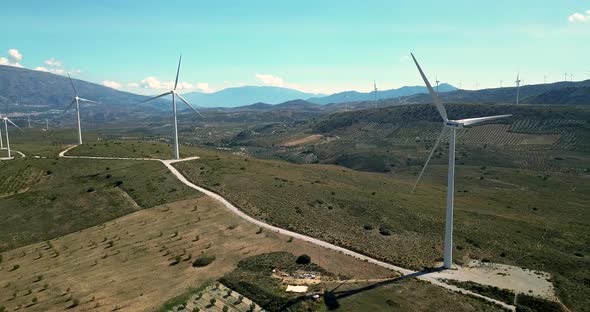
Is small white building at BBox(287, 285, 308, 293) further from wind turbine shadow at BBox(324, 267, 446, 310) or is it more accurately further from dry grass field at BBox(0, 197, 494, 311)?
dry grass field at BBox(0, 197, 494, 311)

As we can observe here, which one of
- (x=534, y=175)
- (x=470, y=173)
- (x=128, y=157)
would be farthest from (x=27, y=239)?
(x=534, y=175)

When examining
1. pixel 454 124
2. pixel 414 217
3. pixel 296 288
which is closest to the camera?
pixel 296 288

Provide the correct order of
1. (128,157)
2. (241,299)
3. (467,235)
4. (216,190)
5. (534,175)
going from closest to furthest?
1. (241,299)
2. (467,235)
3. (216,190)
4. (128,157)
5. (534,175)

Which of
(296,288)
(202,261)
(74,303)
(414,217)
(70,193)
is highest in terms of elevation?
(70,193)

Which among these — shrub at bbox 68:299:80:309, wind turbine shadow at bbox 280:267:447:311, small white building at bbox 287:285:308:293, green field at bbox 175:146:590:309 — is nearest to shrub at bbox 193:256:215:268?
small white building at bbox 287:285:308:293

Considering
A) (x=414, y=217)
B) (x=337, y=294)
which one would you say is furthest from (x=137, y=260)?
(x=414, y=217)

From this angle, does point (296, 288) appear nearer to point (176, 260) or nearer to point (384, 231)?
point (176, 260)

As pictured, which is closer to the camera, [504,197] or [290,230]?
[290,230]

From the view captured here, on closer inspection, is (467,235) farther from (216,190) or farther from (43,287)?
(43,287)

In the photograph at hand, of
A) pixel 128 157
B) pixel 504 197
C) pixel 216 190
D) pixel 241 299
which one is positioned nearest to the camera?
pixel 241 299
